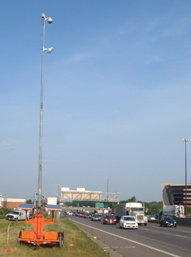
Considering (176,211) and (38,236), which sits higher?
(38,236)

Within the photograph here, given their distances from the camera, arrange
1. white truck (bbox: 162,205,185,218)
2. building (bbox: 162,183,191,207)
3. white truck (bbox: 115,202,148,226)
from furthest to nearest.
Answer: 1. building (bbox: 162,183,191,207)
2. white truck (bbox: 162,205,185,218)
3. white truck (bbox: 115,202,148,226)

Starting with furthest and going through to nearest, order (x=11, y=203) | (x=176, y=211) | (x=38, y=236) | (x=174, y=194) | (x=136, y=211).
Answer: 1. (x=174, y=194)
2. (x=11, y=203)
3. (x=176, y=211)
4. (x=136, y=211)
5. (x=38, y=236)

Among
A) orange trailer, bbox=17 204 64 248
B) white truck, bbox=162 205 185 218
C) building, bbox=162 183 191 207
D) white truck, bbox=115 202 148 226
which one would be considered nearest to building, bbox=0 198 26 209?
building, bbox=162 183 191 207

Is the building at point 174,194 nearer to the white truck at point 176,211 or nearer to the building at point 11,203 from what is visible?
the building at point 11,203

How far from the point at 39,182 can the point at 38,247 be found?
2.83 metres

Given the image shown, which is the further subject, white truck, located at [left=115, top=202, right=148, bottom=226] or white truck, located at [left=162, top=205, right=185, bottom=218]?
white truck, located at [left=162, top=205, right=185, bottom=218]

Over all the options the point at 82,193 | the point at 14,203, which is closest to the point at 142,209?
the point at 82,193

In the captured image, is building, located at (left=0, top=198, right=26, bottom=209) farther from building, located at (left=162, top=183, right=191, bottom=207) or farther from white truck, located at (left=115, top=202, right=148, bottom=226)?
white truck, located at (left=115, top=202, right=148, bottom=226)

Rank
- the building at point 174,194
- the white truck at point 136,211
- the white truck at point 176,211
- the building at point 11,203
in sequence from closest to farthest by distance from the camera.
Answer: the white truck at point 136,211 → the white truck at point 176,211 → the building at point 11,203 → the building at point 174,194

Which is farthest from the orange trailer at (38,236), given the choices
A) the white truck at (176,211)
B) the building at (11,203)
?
the building at (11,203)

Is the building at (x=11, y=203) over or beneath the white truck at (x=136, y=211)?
beneath

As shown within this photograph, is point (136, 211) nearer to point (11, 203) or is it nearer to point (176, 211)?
point (176, 211)

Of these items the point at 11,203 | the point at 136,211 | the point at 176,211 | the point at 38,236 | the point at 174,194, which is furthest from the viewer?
the point at 174,194

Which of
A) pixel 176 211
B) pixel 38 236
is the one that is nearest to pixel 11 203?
pixel 176 211
